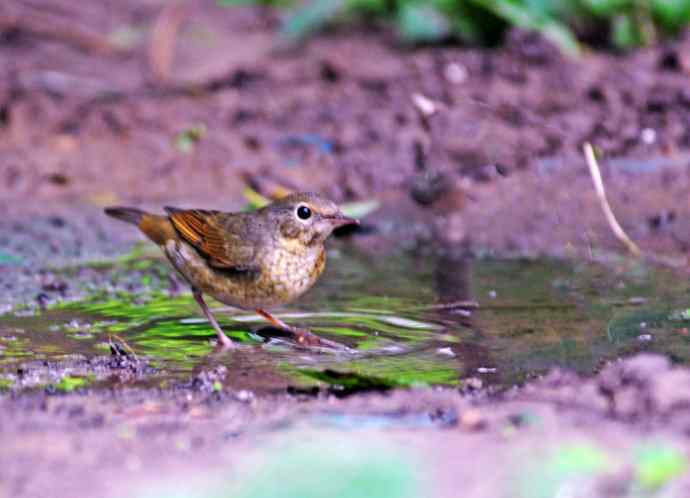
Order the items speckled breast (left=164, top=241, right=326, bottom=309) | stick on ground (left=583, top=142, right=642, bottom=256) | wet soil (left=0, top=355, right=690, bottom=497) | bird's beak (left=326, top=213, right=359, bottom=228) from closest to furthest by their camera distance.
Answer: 1. wet soil (left=0, top=355, right=690, bottom=497)
2. speckled breast (left=164, top=241, right=326, bottom=309)
3. bird's beak (left=326, top=213, right=359, bottom=228)
4. stick on ground (left=583, top=142, right=642, bottom=256)

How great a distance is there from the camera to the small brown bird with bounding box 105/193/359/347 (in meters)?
6.09

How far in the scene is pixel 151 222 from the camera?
690 cm

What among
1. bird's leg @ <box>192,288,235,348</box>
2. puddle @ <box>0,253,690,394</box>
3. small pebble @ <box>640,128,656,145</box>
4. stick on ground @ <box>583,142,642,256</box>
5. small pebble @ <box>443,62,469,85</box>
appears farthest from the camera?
small pebble @ <box>443,62,469,85</box>

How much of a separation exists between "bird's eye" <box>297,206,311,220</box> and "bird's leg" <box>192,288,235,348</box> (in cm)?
70

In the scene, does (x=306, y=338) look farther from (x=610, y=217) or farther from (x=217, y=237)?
(x=610, y=217)

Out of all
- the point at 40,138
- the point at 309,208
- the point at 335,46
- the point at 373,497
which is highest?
the point at 335,46

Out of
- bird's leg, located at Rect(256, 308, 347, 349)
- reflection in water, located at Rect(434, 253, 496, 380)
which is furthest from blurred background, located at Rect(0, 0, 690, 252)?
bird's leg, located at Rect(256, 308, 347, 349)

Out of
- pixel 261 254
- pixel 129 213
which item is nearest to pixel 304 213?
pixel 261 254

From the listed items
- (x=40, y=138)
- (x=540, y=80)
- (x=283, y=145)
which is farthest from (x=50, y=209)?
(x=540, y=80)

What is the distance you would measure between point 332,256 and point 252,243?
157cm

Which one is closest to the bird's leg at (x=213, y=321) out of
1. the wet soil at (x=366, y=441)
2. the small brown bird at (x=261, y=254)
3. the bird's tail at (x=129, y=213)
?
the small brown bird at (x=261, y=254)

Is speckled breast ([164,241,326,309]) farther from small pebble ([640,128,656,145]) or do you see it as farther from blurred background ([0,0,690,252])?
small pebble ([640,128,656,145])

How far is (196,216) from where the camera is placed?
22.1 feet

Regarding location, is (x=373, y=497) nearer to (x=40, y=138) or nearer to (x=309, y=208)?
(x=309, y=208)
